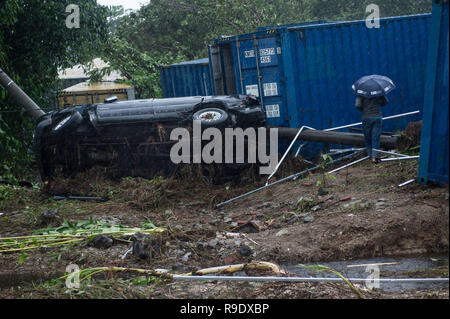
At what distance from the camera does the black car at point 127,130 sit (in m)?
8.90

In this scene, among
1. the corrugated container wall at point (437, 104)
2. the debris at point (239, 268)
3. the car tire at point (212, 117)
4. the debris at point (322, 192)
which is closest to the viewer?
the corrugated container wall at point (437, 104)

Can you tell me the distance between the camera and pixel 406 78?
32.8 ft

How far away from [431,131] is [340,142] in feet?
14.7

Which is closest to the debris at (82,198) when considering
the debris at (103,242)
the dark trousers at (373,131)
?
the debris at (103,242)

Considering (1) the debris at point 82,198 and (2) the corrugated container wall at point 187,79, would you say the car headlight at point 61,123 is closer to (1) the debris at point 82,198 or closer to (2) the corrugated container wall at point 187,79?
(1) the debris at point 82,198

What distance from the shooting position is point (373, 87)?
7.97 meters

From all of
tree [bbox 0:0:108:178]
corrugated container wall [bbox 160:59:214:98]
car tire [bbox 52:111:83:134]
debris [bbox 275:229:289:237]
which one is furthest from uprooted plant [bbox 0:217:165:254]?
corrugated container wall [bbox 160:59:214:98]

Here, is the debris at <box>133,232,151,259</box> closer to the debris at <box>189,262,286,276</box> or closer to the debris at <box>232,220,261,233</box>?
the debris at <box>189,262,286,276</box>

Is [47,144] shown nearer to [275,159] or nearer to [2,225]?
[2,225]

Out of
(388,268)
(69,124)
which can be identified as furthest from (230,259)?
(69,124)

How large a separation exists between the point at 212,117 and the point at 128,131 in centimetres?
152

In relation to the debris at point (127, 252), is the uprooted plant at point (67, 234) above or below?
below

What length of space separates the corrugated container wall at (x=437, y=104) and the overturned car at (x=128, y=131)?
4358 millimetres

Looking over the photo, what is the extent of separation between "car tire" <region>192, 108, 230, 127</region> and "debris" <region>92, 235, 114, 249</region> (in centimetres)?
314
